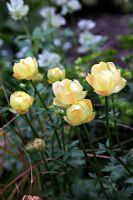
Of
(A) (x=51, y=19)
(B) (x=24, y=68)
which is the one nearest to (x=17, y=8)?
(A) (x=51, y=19)

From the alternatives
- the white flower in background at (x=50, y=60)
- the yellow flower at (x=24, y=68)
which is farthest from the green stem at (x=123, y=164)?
the white flower in background at (x=50, y=60)

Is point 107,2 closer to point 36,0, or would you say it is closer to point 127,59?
point 36,0

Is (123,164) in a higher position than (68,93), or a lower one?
lower

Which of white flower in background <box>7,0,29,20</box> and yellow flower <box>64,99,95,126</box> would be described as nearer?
yellow flower <box>64,99,95,126</box>

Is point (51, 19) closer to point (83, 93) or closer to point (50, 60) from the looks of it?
point (50, 60)

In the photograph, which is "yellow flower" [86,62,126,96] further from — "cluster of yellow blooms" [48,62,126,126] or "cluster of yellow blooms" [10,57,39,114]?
"cluster of yellow blooms" [10,57,39,114]

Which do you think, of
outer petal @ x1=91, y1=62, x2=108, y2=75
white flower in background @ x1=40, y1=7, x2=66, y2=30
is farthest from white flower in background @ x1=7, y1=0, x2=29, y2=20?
outer petal @ x1=91, y1=62, x2=108, y2=75

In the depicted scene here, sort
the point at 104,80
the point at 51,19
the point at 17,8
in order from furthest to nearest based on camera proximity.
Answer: the point at 51,19, the point at 17,8, the point at 104,80

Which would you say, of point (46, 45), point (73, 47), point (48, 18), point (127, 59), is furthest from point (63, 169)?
point (73, 47)

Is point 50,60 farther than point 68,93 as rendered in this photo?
Yes

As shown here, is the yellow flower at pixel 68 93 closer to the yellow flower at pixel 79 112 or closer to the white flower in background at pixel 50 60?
the yellow flower at pixel 79 112

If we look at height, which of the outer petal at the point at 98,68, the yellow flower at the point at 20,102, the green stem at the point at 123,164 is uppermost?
the outer petal at the point at 98,68
